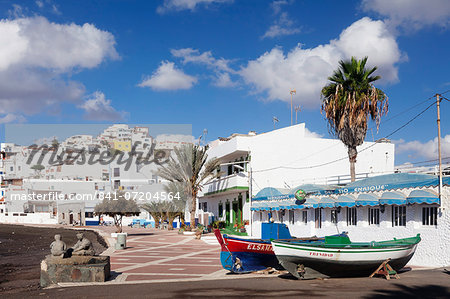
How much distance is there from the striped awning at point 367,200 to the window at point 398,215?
0.84m

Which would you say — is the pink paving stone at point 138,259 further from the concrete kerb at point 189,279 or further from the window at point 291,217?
the window at point 291,217

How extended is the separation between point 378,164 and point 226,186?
48.1 feet

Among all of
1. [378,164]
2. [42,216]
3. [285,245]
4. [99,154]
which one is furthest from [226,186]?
[99,154]

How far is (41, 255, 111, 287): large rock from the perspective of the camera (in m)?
13.8

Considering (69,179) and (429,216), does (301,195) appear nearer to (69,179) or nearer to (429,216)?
(429,216)

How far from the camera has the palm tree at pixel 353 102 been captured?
974 inches

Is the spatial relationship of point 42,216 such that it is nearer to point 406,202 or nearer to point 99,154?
point 99,154

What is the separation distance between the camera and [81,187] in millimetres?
91625

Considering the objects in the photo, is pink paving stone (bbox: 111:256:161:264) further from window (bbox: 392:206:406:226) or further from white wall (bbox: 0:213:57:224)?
white wall (bbox: 0:213:57:224)

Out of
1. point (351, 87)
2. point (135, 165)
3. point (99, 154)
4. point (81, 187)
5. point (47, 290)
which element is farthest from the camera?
point (99, 154)

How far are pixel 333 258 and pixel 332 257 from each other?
0.19ft

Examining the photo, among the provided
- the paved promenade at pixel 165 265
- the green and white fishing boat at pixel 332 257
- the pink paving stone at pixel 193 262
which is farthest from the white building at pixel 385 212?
the pink paving stone at pixel 193 262

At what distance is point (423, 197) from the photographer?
1764cm

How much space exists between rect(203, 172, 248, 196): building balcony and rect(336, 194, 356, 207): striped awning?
1589cm
